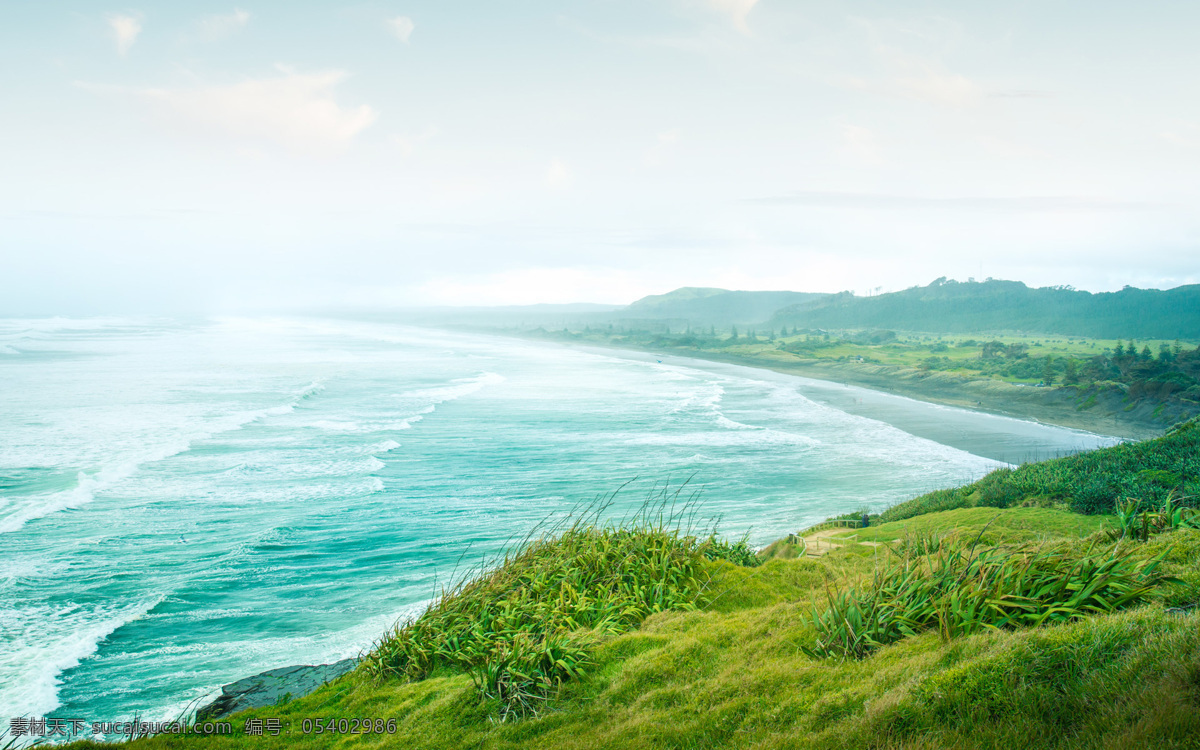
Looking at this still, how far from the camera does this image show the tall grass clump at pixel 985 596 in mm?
4590

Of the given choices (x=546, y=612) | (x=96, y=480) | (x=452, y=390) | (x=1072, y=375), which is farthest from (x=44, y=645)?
(x=1072, y=375)

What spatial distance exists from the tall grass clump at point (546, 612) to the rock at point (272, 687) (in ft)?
4.70

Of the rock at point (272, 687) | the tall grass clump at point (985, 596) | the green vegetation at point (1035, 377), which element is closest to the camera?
the tall grass clump at point (985, 596)

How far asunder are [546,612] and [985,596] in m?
3.92

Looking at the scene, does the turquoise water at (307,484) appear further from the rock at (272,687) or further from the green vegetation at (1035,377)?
the green vegetation at (1035,377)

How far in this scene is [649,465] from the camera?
25109 mm

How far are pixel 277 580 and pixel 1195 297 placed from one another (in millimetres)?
178163

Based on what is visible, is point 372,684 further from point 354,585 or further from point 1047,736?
point 354,585

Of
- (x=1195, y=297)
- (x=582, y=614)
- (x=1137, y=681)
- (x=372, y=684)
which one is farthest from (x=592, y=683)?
(x=1195, y=297)

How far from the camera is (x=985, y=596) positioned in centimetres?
481

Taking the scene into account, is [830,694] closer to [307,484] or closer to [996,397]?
[307,484]

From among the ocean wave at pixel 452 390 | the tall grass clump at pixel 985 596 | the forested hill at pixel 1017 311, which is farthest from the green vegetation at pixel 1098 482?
the forested hill at pixel 1017 311

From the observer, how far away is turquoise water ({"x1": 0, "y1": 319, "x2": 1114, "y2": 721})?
11328mm

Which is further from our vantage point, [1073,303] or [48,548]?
[1073,303]
